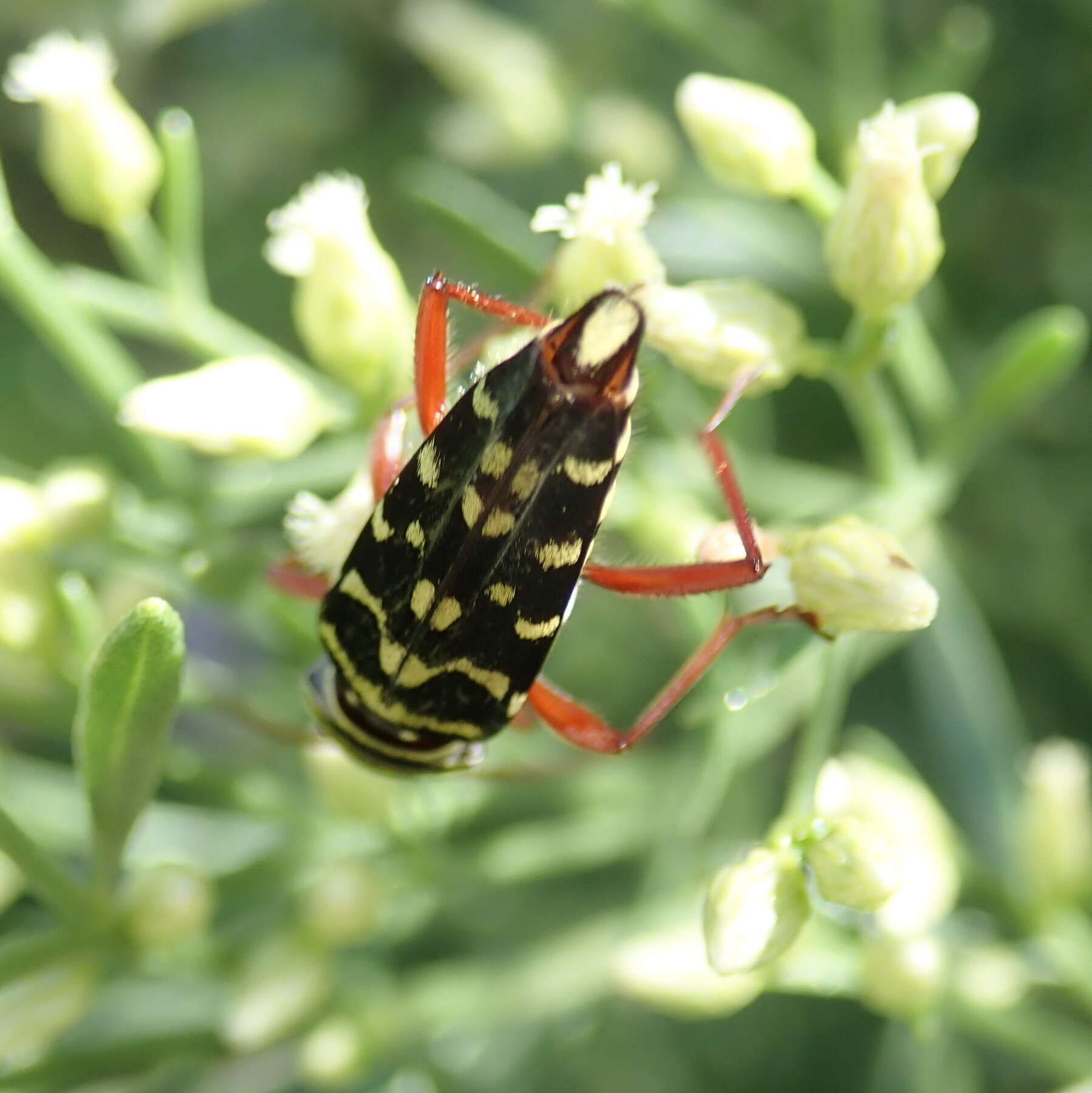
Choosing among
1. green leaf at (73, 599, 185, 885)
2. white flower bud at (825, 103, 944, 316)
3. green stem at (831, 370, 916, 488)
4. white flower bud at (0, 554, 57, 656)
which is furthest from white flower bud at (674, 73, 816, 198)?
white flower bud at (0, 554, 57, 656)

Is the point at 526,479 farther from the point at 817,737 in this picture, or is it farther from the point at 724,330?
the point at 817,737

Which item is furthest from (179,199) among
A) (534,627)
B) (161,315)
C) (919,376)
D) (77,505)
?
(919,376)

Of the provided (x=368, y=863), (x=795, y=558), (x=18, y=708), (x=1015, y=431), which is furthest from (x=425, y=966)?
(x=1015, y=431)

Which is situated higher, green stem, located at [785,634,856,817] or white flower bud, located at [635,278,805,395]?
white flower bud, located at [635,278,805,395]

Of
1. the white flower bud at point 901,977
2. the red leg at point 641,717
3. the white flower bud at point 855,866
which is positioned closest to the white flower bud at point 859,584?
the red leg at point 641,717

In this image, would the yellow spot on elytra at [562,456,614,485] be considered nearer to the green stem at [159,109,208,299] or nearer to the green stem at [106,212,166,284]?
the green stem at [159,109,208,299]

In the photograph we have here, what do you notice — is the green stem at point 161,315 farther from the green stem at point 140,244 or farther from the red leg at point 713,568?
the red leg at point 713,568
